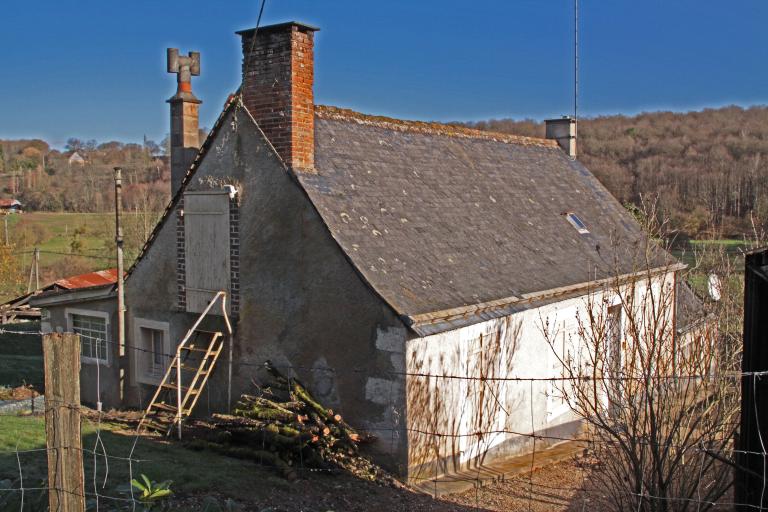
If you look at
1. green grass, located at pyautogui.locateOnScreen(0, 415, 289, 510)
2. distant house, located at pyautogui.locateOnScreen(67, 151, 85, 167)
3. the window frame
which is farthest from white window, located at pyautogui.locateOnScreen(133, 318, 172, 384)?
distant house, located at pyautogui.locateOnScreen(67, 151, 85, 167)

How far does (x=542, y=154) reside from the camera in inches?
850

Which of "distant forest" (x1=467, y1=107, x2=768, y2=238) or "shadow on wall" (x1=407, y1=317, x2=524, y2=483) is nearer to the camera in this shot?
"shadow on wall" (x1=407, y1=317, x2=524, y2=483)

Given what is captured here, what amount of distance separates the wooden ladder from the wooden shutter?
33 cm

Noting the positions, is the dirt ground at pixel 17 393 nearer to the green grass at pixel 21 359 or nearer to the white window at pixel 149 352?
the green grass at pixel 21 359

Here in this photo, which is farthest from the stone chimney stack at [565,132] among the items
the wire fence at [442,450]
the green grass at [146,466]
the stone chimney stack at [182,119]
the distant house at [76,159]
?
the distant house at [76,159]

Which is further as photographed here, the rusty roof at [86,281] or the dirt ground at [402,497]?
the rusty roof at [86,281]

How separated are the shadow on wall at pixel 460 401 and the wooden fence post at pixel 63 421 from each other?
17.7 ft

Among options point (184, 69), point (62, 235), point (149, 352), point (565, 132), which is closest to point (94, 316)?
point (149, 352)

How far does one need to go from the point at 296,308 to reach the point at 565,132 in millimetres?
14498

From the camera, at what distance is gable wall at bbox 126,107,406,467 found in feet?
35.0

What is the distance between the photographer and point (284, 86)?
1186cm

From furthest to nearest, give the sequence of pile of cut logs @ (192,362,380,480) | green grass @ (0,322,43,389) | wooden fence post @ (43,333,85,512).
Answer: green grass @ (0,322,43,389) < pile of cut logs @ (192,362,380,480) < wooden fence post @ (43,333,85,512)

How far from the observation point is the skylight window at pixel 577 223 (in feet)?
59.9

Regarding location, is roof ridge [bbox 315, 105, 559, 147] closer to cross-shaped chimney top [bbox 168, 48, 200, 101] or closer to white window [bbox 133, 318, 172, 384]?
cross-shaped chimney top [bbox 168, 48, 200, 101]
